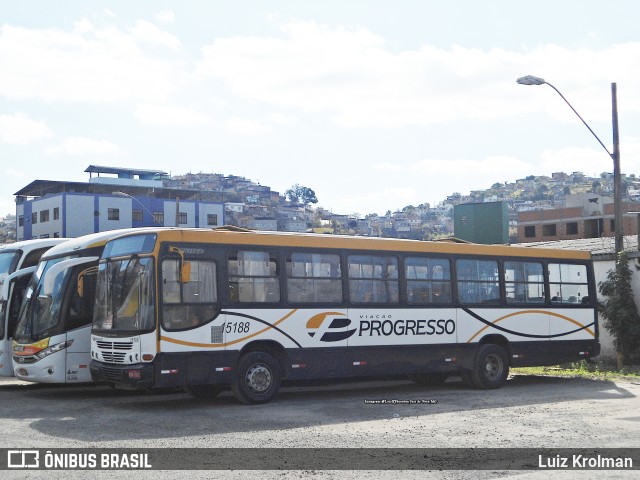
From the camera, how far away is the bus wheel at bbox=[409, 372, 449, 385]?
20.3 meters

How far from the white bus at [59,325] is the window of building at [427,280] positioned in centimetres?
625

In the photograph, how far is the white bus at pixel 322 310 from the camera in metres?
15.1

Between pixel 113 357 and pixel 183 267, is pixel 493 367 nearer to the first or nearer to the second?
pixel 183 267

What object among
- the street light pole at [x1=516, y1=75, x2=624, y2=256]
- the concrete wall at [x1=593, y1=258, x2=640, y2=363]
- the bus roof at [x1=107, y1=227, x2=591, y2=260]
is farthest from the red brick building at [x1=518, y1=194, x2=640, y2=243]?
the bus roof at [x1=107, y1=227, x2=591, y2=260]

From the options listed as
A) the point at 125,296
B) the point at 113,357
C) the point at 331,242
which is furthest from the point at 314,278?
the point at 113,357

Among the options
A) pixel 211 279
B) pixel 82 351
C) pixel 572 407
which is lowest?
pixel 572 407

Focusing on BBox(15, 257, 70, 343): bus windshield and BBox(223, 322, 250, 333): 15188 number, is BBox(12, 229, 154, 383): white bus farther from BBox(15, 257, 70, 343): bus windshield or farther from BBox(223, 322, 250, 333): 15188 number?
BBox(223, 322, 250, 333): 15188 number

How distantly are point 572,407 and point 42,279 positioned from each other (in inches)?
425

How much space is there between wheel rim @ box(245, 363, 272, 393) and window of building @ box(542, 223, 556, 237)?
9076 cm

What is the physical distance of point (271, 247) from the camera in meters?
16.5

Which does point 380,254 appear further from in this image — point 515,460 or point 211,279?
point 515,460

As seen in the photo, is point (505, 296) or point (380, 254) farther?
point (505, 296)

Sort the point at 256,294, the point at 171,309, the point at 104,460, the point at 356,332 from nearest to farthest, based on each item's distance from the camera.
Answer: the point at 104,460, the point at 171,309, the point at 256,294, the point at 356,332

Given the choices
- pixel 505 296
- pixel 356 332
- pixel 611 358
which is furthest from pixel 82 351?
pixel 611 358
